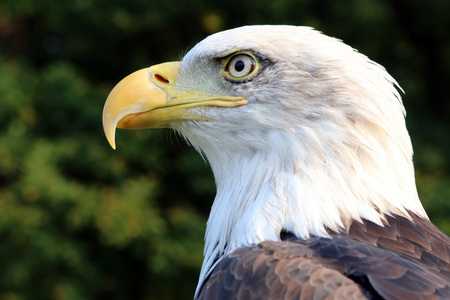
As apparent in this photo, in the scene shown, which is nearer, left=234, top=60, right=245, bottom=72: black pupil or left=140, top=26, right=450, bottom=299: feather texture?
left=140, top=26, right=450, bottom=299: feather texture

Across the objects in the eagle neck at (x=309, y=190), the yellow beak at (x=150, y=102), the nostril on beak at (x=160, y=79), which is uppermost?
the nostril on beak at (x=160, y=79)

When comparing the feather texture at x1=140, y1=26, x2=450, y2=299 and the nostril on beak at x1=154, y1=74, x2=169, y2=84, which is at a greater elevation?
the nostril on beak at x1=154, y1=74, x2=169, y2=84

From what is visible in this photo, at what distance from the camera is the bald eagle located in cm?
212

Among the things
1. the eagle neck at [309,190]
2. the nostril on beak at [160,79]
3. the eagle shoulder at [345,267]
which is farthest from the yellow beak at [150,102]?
the eagle shoulder at [345,267]

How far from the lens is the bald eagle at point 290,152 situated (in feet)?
6.97

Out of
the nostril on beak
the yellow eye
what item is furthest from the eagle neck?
the nostril on beak

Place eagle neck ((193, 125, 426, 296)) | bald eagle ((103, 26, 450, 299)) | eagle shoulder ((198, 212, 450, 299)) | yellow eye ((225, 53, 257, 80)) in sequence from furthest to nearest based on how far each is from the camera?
yellow eye ((225, 53, 257, 80)) < eagle neck ((193, 125, 426, 296)) < bald eagle ((103, 26, 450, 299)) < eagle shoulder ((198, 212, 450, 299))

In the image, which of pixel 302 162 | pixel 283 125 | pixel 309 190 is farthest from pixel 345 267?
pixel 283 125

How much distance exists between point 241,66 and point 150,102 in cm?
39

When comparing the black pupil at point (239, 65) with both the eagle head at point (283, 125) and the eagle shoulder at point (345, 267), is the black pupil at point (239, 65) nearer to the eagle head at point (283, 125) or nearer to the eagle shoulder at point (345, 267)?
the eagle head at point (283, 125)

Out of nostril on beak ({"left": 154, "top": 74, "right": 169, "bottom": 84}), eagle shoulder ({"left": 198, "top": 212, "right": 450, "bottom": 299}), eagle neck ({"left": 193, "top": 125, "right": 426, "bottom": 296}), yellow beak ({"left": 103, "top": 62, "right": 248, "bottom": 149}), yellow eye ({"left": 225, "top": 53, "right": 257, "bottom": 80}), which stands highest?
yellow eye ({"left": 225, "top": 53, "right": 257, "bottom": 80})

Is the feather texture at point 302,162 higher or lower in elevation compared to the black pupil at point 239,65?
lower

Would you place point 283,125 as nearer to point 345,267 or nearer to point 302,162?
point 302,162

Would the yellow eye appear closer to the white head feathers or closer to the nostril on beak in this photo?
the white head feathers
